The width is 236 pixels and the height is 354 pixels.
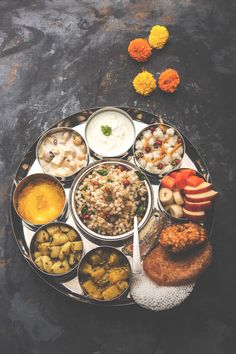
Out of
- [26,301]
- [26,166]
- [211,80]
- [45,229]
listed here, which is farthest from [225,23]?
[26,301]

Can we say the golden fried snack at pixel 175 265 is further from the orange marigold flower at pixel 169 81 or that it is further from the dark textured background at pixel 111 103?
the orange marigold flower at pixel 169 81

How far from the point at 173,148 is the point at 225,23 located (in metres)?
1.57

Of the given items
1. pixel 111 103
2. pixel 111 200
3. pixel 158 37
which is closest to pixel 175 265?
pixel 111 200

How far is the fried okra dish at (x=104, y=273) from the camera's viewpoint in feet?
12.3

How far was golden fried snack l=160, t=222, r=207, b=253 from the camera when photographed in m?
3.64

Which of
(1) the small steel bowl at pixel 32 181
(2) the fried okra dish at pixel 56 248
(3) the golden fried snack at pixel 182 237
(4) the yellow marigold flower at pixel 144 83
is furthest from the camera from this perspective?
(4) the yellow marigold flower at pixel 144 83

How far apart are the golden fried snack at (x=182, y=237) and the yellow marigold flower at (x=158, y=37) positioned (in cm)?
189

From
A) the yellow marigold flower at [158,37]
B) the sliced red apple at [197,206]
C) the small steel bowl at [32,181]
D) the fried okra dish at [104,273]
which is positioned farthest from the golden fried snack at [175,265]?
the yellow marigold flower at [158,37]

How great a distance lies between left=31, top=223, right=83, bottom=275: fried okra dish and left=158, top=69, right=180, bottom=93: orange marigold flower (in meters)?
1.68

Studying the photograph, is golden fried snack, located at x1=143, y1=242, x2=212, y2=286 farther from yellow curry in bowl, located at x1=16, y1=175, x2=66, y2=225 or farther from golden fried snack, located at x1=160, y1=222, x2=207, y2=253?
yellow curry in bowl, located at x1=16, y1=175, x2=66, y2=225

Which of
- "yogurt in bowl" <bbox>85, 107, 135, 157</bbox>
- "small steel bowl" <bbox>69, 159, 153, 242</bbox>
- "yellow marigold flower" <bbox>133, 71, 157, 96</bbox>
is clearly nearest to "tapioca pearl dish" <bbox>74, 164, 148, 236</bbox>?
"small steel bowl" <bbox>69, 159, 153, 242</bbox>

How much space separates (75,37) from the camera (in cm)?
457

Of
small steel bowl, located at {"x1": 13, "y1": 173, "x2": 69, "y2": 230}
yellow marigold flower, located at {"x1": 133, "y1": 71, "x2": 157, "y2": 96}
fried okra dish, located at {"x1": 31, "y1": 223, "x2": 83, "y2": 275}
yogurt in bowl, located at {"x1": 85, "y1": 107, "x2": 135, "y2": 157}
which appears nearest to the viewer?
fried okra dish, located at {"x1": 31, "y1": 223, "x2": 83, "y2": 275}

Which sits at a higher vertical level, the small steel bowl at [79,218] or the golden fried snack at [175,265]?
the small steel bowl at [79,218]
